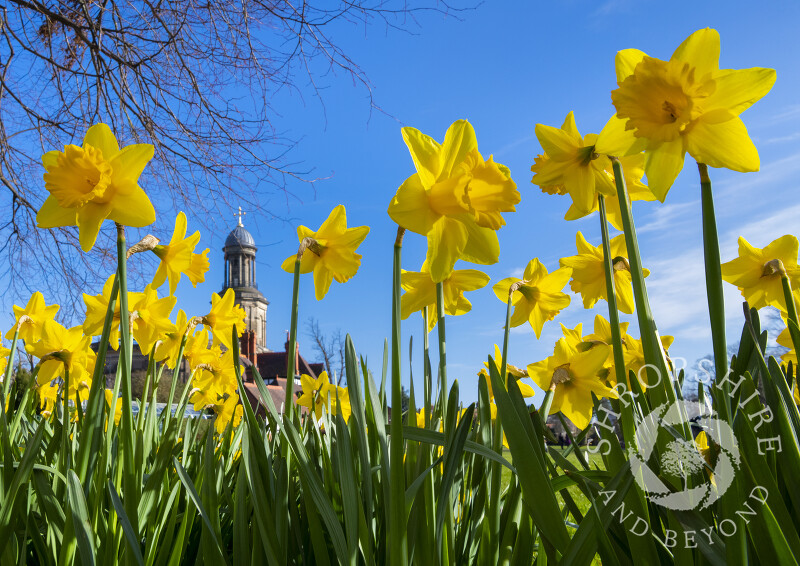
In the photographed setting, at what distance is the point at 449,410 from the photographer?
0.94 m

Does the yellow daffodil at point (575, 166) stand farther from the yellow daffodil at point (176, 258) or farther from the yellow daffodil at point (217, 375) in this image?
the yellow daffodil at point (217, 375)

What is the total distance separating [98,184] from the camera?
1052 millimetres

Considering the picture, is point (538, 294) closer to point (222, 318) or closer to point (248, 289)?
point (222, 318)

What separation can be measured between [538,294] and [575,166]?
464 millimetres

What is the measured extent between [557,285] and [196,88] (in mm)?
3748

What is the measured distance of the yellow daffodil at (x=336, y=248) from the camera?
1211 mm

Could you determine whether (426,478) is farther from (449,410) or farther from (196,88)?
(196,88)

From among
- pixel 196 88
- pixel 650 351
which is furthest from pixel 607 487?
pixel 196 88

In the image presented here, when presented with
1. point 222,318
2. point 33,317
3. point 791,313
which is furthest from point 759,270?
point 33,317

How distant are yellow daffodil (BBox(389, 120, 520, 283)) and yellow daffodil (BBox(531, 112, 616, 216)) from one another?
13 centimetres

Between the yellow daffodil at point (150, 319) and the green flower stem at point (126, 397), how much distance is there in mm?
468

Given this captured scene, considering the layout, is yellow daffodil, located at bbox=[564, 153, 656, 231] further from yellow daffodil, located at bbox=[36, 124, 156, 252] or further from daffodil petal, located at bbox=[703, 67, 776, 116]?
yellow daffodil, located at bbox=[36, 124, 156, 252]

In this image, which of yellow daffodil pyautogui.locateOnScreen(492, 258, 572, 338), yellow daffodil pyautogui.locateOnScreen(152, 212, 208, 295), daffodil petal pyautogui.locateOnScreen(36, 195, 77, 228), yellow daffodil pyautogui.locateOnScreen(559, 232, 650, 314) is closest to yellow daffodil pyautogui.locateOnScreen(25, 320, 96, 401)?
yellow daffodil pyautogui.locateOnScreen(152, 212, 208, 295)

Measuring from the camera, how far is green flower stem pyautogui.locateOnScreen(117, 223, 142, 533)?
0.96 m
